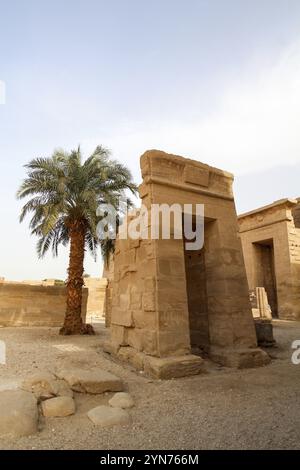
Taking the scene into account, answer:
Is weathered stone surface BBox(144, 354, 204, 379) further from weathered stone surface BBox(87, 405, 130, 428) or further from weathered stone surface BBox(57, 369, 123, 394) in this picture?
weathered stone surface BBox(87, 405, 130, 428)

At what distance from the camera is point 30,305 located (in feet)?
39.0

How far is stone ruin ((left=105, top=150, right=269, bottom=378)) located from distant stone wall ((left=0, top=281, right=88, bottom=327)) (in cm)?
652

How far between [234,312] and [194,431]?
10.2 feet

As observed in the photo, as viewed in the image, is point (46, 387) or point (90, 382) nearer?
point (46, 387)

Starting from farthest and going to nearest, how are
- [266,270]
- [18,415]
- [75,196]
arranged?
[266,270]
[75,196]
[18,415]

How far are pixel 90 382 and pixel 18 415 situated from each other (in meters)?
1.05

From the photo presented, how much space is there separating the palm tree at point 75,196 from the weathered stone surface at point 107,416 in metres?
6.92

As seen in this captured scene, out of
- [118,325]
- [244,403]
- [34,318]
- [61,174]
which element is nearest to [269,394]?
[244,403]

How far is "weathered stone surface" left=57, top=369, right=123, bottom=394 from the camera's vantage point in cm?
363

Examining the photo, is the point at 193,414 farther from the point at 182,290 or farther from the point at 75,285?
the point at 75,285

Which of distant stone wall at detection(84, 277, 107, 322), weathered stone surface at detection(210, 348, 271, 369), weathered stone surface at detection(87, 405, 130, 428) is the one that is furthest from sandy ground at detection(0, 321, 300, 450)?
distant stone wall at detection(84, 277, 107, 322)

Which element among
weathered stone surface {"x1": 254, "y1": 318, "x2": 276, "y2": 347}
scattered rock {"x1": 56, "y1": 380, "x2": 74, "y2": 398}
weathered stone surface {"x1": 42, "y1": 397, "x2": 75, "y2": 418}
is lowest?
weathered stone surface {"x1": 42, "y1": 397, "x2": 75, "y2": 418}

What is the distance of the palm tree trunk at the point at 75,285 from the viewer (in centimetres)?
992

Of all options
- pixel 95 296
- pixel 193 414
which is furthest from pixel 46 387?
pixel 95 296
